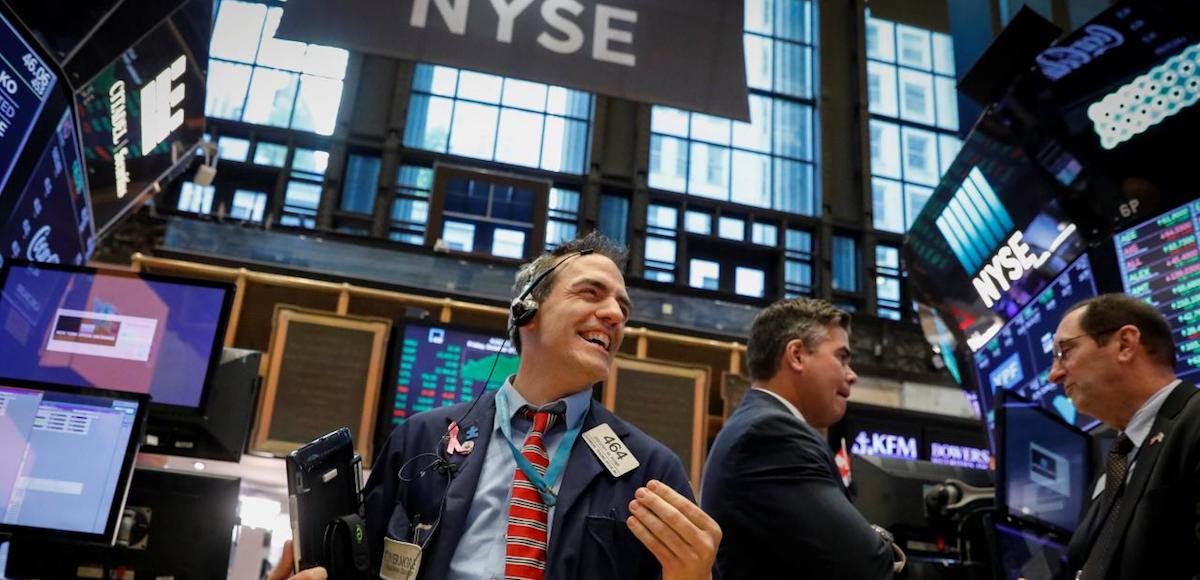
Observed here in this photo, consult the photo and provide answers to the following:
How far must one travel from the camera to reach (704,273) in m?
14.1

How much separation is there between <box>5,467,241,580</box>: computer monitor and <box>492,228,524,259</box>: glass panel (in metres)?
9.47

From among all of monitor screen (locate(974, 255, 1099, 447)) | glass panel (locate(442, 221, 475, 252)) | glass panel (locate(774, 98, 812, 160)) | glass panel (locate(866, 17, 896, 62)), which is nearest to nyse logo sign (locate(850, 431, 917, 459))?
monitor screen (locate(974, 255, 1099, 447))

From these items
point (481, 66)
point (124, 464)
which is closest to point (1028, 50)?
point (481, 66)

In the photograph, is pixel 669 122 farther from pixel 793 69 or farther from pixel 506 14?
pixel 506 14

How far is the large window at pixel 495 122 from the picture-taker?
13.8m

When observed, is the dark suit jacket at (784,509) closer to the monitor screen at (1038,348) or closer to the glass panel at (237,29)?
the monitor screen at (1038,348)

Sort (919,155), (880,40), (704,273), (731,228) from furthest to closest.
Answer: (880,40) < (919,155) < (731,228) < (704,273)

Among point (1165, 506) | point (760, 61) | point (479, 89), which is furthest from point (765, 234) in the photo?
point (1165, 506)

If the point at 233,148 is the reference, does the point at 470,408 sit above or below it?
below

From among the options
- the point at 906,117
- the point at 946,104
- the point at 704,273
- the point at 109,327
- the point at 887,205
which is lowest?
the point at 109,327

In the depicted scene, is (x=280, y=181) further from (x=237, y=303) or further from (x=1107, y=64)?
(x=1107, y=64)

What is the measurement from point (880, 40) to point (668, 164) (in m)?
4.82

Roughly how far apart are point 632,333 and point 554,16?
3.32 m

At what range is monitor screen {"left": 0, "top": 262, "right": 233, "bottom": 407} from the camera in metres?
2.82
